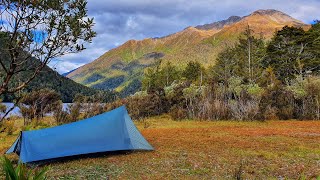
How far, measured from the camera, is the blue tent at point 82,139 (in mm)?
12266

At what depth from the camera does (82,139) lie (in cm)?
1289

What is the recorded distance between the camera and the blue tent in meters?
12.3

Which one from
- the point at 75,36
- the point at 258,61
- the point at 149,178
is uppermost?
the point at 258,61

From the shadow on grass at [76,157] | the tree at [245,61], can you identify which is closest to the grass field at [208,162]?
the shadow on grass at [76,157]

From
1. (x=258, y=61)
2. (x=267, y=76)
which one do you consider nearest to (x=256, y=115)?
(x=267, y=76)

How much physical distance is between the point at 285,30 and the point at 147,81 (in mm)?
35120

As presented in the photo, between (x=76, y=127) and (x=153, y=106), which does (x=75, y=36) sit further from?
(x=153, y=106)

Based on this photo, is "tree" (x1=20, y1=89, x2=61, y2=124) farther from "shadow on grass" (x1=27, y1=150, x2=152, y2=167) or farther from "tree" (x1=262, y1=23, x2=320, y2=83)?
"tree" (x1=262, y1=23, x2=320, y2=83)

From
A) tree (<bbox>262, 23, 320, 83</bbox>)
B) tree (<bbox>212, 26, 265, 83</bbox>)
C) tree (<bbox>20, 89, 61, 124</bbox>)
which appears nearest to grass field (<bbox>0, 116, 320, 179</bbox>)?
tree (<bbox>20, 89, 61, 124</bbox>)

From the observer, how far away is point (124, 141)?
528 inches

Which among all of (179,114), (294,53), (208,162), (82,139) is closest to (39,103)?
(179,114)

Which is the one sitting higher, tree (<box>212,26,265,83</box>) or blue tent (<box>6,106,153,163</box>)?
tree (<box>212,26,265,83</box>)

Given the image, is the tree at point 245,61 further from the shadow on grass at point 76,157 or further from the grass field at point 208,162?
the shadow on grass at point 76,157

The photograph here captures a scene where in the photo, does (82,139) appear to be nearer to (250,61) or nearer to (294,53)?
(250,61)
